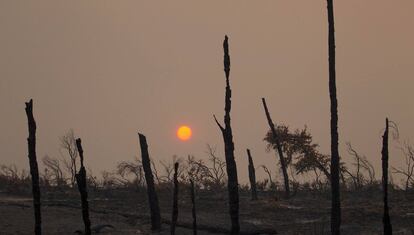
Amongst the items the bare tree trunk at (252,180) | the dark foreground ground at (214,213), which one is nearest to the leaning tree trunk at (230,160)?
the dark foreground ground at (214,213)

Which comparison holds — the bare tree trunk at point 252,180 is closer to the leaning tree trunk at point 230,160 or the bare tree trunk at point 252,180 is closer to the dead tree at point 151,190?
the dead tree at point 151,190

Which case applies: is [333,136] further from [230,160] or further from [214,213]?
[214,213]

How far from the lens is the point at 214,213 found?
30859 mm

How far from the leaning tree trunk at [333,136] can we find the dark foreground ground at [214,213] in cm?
270

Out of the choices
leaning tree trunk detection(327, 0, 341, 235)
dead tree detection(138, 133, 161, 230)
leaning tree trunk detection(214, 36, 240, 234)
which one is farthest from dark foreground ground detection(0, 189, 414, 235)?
leaning tree trunk detection(214, 36, 240, 234)

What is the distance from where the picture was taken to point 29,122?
1931cm

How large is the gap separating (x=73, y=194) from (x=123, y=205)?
4385mm

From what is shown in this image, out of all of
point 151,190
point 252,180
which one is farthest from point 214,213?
point 252,180

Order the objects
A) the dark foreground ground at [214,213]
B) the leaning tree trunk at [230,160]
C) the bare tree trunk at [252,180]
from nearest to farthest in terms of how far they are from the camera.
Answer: the leaning tree trunk at [230,160]
the dark foreground ground at [214,213]
the bare tree trunk at [252,180]

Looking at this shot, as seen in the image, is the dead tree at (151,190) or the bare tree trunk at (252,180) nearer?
the dead tree at (151,190)

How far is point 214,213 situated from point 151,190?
5936 millimetres

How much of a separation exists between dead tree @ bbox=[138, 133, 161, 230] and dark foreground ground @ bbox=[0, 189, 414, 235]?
0.51 metres

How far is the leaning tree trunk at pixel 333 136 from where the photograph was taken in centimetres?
2120

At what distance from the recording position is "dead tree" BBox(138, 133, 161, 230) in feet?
84.0
